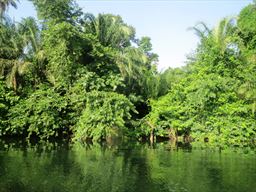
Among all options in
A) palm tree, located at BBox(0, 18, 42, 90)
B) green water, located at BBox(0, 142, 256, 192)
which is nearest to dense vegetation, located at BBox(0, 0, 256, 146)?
palm tree, located at BBox(0, 18, 42, 90)

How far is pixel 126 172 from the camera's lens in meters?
11.9

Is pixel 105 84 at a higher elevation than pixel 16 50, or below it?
below

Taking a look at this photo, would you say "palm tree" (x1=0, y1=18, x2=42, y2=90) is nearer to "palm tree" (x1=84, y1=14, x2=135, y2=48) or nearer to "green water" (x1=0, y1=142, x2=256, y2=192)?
"palm tree" (x1=84, y1=14, x2=135, y2=48)

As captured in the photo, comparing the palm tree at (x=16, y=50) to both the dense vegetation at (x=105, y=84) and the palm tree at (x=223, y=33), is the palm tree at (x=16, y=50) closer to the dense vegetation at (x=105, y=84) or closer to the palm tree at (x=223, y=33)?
the dense vegetation at (x=105, y=84)

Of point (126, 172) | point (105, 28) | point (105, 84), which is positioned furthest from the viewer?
point (105, 28)

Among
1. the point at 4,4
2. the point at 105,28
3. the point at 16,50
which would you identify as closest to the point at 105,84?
the point at 105,28

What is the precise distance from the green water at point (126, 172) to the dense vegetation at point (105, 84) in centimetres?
626

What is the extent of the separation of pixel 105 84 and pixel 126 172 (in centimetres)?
1262

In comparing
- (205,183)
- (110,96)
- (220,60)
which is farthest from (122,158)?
(220,60)

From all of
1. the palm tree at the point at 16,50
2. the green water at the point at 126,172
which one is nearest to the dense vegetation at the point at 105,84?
the palm tree at the point at 16,50

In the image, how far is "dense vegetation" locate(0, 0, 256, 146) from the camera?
22.3 m

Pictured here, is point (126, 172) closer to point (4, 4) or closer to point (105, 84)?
point (105, 84)

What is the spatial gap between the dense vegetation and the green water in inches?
247

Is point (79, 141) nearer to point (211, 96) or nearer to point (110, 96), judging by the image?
point (110, 96)
